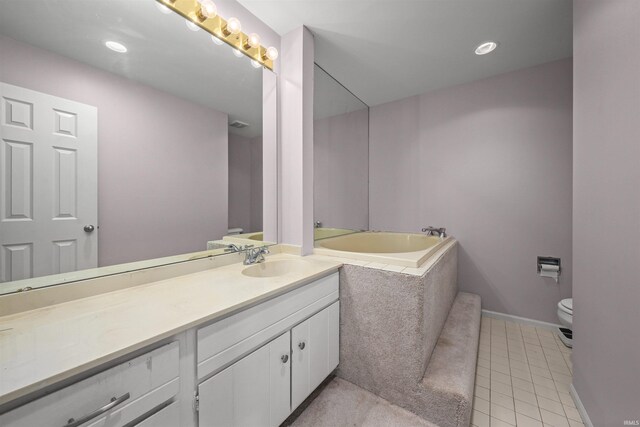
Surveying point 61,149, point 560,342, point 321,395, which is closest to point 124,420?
point 61,149

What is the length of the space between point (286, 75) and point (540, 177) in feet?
8.20

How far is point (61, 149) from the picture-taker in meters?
0.93


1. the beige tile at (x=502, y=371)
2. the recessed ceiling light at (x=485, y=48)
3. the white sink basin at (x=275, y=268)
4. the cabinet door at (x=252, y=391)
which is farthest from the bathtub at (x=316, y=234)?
the recessed ceiling light at (x=485, y=48)

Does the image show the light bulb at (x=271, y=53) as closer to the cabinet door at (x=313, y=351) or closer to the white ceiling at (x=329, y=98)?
the white ceiling at (x=329, y=98)

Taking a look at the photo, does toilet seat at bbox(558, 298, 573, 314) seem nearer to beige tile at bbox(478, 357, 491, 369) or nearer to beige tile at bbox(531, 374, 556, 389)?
beige tile at bbox(531, 374, 556, 389)

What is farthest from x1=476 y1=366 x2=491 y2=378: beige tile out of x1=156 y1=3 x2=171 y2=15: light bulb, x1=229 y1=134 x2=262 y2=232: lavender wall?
x1=156 y1=3 x2=171 y2=15: light bulb

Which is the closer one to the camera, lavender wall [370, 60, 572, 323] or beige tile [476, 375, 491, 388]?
beige tile [476, 375, 491, 388]

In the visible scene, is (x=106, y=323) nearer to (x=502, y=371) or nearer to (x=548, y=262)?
(x=502, y=371)

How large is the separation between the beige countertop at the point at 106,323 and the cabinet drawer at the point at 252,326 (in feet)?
0.16

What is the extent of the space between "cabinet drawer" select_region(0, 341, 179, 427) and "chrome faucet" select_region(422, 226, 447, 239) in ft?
8.33

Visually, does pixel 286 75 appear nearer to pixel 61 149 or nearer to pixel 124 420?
pixel 61 149

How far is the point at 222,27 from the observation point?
1.46m

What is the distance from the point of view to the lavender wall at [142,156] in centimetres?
92

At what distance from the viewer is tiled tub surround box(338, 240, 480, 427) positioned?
4.20 feet
